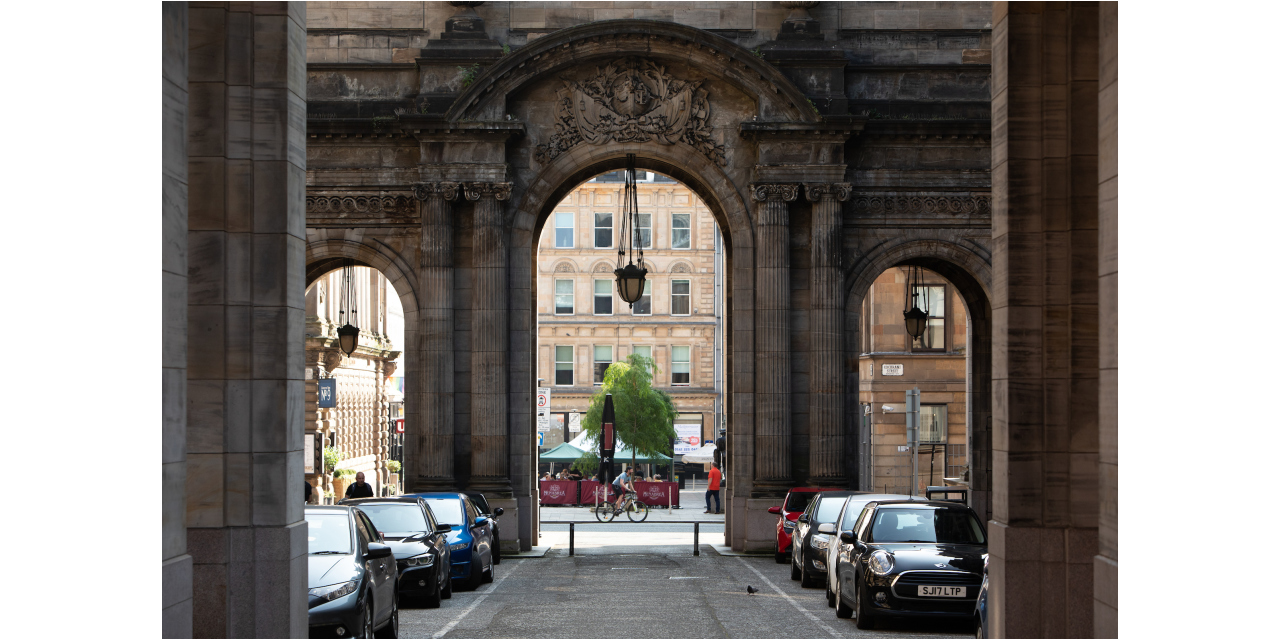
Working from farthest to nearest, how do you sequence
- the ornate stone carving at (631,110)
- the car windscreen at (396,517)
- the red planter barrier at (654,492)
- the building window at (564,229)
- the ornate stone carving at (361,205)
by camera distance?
the building window at (564,229), the red planter barrier at (654,492), the ornate stone carving at (361,205), the ornate stone carving at (631,110), the car windscreen at (396,517)

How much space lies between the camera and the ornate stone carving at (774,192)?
29.8m

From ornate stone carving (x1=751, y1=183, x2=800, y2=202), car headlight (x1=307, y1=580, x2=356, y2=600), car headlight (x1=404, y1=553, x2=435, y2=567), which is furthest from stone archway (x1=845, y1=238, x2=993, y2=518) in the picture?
car headlight (x1=307, y1=580, x2=356, y2=600)

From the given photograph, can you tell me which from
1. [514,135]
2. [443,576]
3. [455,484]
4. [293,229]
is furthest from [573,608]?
[514,135]

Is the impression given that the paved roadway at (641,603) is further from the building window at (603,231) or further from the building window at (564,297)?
the building window at (603,231)

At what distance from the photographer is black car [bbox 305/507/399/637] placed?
13.3 m

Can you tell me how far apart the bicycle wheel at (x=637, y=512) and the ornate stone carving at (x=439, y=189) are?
1714 centimetres

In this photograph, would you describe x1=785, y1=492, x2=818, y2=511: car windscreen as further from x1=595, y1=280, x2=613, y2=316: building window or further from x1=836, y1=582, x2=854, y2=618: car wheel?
x1=595, y1=280, x2=613, y2=316: building window

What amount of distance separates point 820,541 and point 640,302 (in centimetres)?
5043

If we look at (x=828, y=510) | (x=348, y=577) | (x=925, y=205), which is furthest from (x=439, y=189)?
(x=348, y=577)

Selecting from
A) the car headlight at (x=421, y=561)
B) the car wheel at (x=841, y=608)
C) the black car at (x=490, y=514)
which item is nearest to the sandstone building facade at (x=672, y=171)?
the black car at (x=490, y=514)

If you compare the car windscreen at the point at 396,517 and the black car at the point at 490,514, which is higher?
the car windscreen at the point at 396,517

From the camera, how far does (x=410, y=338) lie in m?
30.4

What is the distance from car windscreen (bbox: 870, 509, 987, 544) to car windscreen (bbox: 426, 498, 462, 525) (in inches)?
297

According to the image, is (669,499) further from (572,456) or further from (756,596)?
(756,596)
